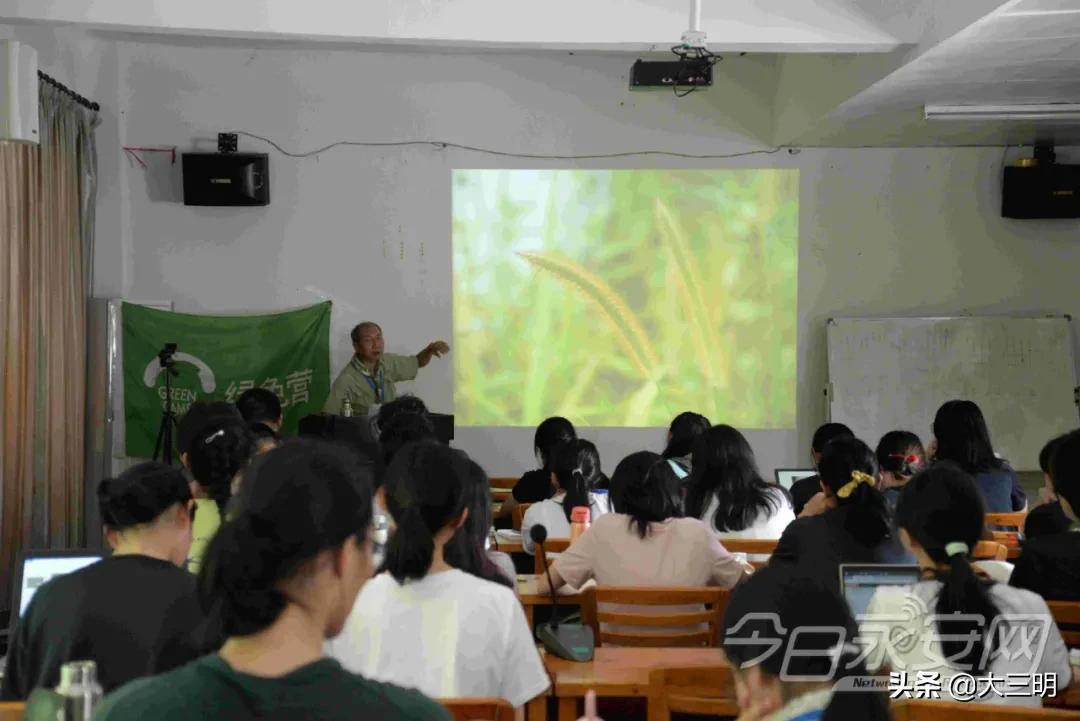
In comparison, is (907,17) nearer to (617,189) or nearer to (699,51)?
(699,51)

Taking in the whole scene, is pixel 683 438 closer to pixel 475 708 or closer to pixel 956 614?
pixel 956 614

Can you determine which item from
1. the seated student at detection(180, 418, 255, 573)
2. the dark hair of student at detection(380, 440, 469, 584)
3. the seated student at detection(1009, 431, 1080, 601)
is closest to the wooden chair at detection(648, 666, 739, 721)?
the dark hair of student at detection(380, 440, 469, 584)

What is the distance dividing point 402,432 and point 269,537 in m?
3.74

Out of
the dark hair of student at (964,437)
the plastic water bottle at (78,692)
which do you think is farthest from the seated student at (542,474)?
the plastic water bottle at (78,692)

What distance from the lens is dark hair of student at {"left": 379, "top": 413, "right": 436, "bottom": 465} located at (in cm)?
509

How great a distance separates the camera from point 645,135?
349 inches

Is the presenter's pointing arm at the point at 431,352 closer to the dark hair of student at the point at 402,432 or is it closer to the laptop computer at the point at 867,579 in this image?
the dark hair of student at the point at 402,432

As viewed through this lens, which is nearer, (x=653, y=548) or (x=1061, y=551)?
(x=1061, y=551)

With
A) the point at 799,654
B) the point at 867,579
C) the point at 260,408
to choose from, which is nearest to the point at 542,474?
the point at 260,408

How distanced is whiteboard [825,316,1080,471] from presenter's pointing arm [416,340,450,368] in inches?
104

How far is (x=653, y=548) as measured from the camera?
4094 mm

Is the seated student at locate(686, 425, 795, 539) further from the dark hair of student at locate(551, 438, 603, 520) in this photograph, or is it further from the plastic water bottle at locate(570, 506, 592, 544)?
the plastic water bottle at locate(570, 506, 592, 544)

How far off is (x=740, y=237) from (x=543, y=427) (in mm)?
3238

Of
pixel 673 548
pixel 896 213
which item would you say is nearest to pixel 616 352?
pixel 896 213
